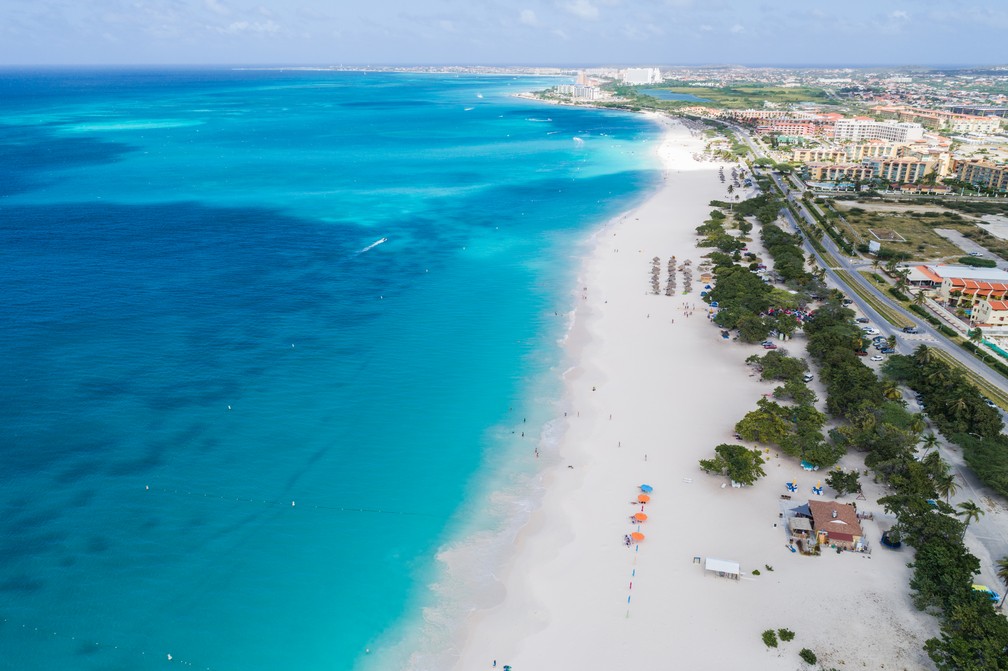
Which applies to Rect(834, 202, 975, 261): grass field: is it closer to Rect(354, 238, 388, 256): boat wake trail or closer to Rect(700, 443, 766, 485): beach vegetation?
Rect(700, 443, 766, 485): beach vegetation

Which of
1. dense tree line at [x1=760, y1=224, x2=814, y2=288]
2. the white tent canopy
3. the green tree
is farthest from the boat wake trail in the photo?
the white tent canopy

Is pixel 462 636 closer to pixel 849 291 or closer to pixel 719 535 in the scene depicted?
pixel 719 535

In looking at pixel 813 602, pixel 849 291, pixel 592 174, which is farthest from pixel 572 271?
pixel 592 174

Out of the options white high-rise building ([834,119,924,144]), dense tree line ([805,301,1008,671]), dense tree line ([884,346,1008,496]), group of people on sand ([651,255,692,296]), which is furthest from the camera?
white high-rise building ([834,119,924,144])

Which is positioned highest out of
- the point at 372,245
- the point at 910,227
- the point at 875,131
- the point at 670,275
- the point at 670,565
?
the point at 875,131

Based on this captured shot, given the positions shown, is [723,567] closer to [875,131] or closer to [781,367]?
[781,367]

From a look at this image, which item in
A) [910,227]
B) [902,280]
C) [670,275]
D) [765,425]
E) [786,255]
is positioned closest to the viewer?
[765,425]

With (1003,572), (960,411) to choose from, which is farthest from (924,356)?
(1003,572)
